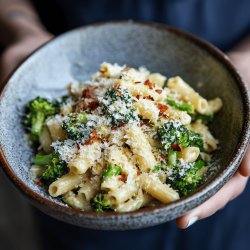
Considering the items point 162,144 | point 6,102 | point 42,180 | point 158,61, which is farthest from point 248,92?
point 6,102

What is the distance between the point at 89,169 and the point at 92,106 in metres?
0.30

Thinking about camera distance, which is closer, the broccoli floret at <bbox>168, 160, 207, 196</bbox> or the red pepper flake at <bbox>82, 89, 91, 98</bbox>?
the broccoli floret at <bbox>168, 160, 207, 196</bbox>

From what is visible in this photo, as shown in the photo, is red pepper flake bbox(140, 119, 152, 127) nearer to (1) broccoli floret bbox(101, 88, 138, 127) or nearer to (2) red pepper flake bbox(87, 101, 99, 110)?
(1) broccoli floret bbox(101, 88, 138, 127)

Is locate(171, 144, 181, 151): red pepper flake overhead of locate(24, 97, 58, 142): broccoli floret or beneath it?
overhead

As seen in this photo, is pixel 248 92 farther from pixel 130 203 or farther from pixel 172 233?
pixel 172 233

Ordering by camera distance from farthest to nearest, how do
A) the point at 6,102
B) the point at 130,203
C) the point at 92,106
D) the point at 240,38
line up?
the point at 240,38 < the point at 6,102 < the point at 92,106 < the point at 130,203

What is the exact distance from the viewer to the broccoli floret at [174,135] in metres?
1.83

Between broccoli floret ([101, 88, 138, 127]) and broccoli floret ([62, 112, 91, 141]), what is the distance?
105 mm

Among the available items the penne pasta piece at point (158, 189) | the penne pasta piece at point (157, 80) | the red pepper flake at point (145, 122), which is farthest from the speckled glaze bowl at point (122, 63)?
the red pepper flake at point (145, 122)

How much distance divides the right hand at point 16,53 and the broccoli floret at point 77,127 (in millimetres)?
707

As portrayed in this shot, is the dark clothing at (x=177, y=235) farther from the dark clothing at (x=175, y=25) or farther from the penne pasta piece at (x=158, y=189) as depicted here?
the penne pasta piece at (x=158, y=189)

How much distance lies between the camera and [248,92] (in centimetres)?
198

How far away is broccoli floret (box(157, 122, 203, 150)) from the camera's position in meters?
1.83

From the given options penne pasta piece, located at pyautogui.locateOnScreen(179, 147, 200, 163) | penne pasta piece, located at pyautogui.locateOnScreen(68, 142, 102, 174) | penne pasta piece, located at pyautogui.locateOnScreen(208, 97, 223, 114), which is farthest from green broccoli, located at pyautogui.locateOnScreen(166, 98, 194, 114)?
penne pasta piece, located at pyautogui.locateOnScreen(68, 142, 102, 174)
